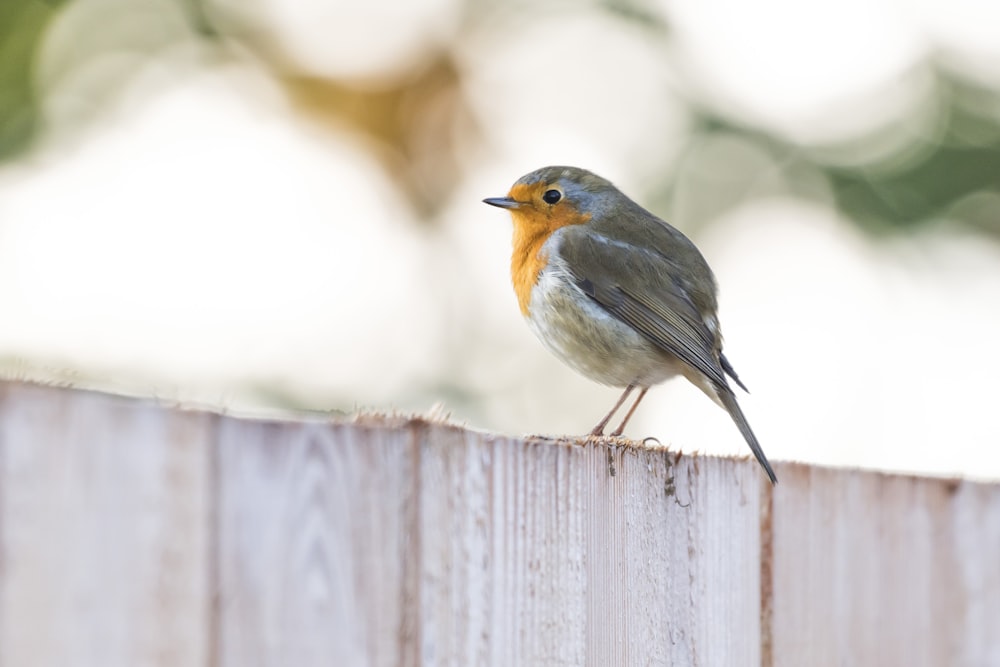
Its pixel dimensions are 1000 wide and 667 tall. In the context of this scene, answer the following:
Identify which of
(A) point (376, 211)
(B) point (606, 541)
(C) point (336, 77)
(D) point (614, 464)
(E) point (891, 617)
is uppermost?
(C) point (336, 77)

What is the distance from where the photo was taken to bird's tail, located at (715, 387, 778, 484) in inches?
106

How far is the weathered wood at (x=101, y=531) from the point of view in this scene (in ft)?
4.71

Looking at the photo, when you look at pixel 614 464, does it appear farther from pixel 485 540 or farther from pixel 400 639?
pixel 400 639

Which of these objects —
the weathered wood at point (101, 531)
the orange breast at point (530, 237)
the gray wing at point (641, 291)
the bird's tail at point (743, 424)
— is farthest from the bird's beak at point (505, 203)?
the weathered wood at point (101, 531)

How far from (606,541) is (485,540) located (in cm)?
37

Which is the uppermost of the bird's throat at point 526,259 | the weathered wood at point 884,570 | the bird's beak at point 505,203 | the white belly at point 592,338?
the bird's beak at point 505,203

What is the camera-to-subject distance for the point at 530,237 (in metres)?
4.88

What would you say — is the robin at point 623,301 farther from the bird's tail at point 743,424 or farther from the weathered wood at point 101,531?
the weathered wood at point 101,531

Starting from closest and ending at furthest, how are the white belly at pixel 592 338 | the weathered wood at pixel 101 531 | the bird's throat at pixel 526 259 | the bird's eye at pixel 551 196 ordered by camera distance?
the weathered wood at pixel 101 531 → the white belly at pixel 592 338 → the bird's throat at pixel 526 259 → the bird's eye at pixel 551 196

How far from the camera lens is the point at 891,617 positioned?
285 cm

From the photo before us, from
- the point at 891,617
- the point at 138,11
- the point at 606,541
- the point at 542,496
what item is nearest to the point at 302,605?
the point at 542,496

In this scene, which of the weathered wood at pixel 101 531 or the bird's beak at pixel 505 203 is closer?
the weathered wood at pixel 101 531

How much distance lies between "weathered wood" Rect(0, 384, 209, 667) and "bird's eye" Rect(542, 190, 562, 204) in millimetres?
3436

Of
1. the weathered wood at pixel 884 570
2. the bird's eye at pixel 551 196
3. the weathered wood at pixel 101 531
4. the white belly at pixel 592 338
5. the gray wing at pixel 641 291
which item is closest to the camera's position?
the weathered wood at pixel 101 531
